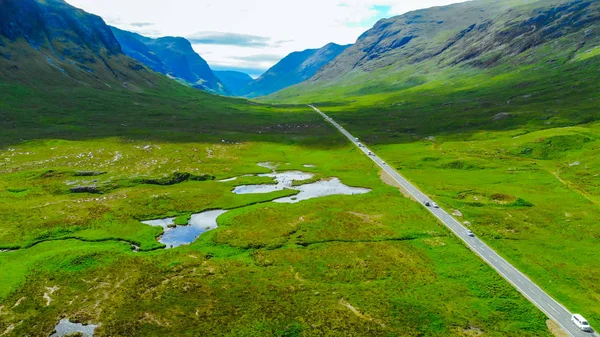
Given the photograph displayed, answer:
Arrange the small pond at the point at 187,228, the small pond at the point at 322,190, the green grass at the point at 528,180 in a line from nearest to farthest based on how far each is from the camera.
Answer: the green grass at the point at 528,180, the small pond at the point at 187,228, the small pond at the point at 322,190

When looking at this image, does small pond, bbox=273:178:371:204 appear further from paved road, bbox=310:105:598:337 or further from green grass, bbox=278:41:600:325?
paved road, bbox=310:105:598:337

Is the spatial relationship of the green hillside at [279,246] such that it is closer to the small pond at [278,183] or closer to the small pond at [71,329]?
the small pond at [71,329]

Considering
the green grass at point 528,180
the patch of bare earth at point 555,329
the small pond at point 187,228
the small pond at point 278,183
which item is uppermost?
the green grass at point 528,180

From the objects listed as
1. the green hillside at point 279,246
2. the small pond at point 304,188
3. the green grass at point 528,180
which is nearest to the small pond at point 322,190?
the small pond at point 304,188

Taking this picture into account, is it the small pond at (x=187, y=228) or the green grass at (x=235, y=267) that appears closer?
the green grass at (x=235, y=267)

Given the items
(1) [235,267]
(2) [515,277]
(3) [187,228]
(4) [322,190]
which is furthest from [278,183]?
(2) [515,277]

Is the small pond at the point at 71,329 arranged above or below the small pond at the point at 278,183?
below

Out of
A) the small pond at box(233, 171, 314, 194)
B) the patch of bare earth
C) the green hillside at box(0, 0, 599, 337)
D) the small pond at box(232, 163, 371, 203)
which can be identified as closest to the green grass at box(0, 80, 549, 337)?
the green hillside at box(0, 0, 599, 337)

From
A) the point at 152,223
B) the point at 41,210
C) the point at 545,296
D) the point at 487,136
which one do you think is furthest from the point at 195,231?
the point at 487,136
